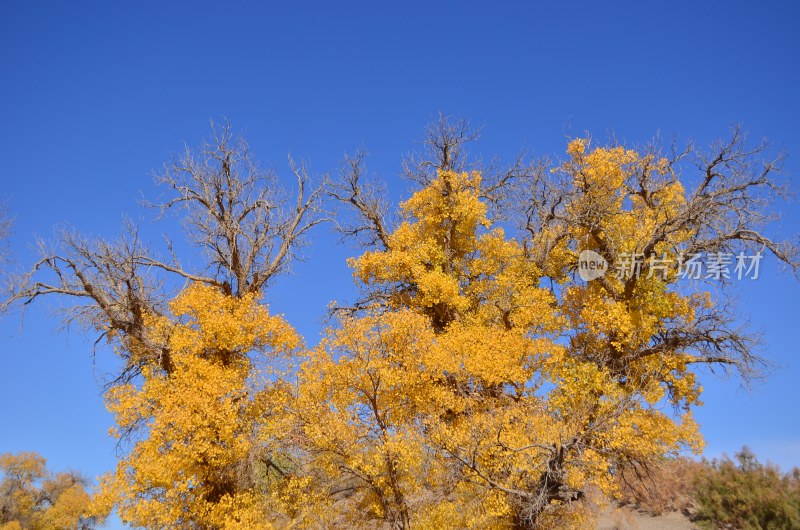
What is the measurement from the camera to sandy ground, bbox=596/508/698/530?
77.7 ft

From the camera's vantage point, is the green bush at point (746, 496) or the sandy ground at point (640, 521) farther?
the sandy ground at point (640, 521)

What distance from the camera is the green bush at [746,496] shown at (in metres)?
19.8

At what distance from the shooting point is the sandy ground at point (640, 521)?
77.7 feet

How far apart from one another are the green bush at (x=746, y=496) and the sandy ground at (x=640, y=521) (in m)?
0.95

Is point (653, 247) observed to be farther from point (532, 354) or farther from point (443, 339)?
point (443, 339)

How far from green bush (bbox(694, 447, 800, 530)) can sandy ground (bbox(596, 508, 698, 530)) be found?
0.95m

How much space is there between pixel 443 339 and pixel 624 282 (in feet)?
21.1

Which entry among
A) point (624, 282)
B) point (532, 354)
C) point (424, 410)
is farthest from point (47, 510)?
point (624, 282)
